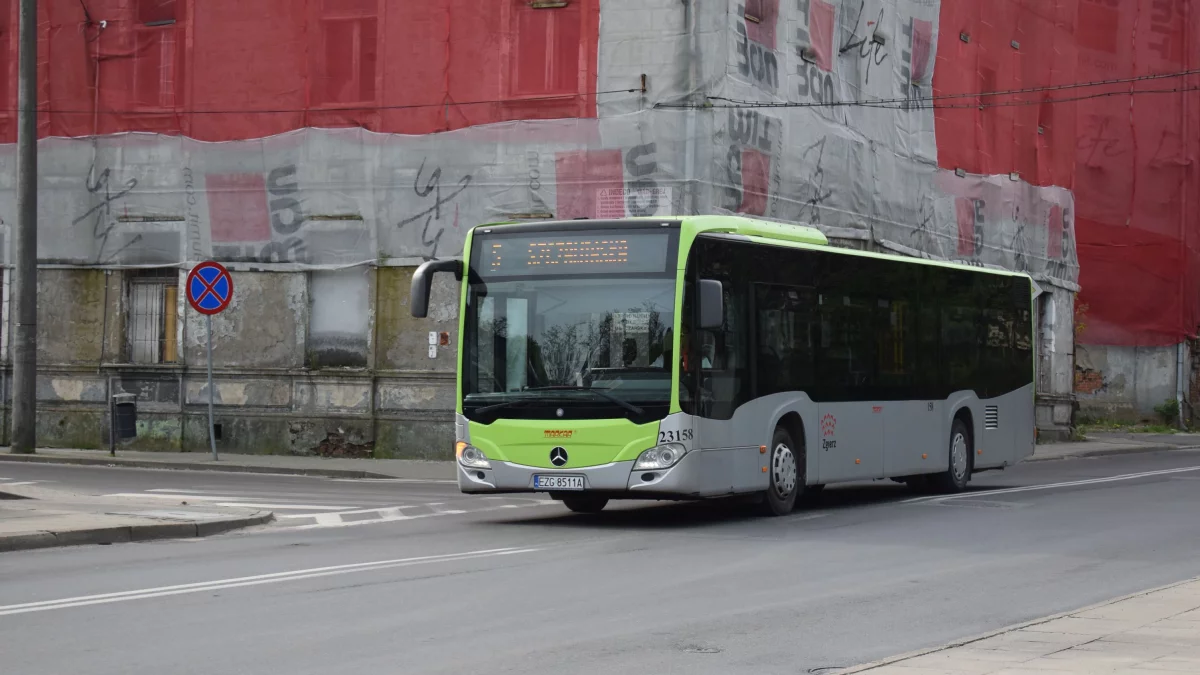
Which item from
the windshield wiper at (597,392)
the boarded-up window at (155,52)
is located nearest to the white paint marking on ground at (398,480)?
the windshield wiper at (597,392)

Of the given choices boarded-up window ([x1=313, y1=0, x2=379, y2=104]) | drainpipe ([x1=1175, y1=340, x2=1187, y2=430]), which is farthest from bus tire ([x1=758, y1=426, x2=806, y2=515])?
drainpipe ([x1=1175, y1=340, x2=1187, y2=430])

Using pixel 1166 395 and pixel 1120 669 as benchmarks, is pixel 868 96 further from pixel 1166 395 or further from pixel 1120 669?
pixel 1120 669

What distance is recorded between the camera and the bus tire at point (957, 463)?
21.6 m

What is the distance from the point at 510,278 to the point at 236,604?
656cm

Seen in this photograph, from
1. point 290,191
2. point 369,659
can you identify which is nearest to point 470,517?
point 369,659

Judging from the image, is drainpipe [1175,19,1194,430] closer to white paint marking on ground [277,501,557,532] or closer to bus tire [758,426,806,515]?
bus tire [758,426,806,515]

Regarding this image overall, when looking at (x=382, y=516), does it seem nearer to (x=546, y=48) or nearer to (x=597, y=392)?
A: (x=597, y=392)

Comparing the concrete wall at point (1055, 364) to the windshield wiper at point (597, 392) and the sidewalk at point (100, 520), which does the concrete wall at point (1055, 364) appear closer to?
the windshield wiper at point (597, 392)

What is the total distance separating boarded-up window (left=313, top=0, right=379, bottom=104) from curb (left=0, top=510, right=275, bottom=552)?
13.6 metres

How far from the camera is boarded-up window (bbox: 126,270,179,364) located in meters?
29.3

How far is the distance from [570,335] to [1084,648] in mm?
8134

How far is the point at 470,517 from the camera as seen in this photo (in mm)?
17625

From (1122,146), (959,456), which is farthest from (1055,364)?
(959,456)

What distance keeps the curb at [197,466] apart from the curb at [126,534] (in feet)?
25.1
